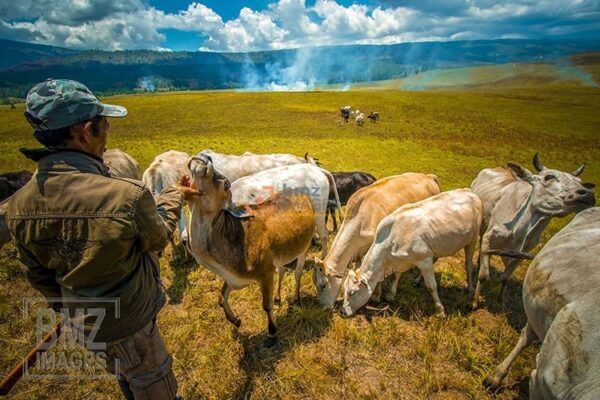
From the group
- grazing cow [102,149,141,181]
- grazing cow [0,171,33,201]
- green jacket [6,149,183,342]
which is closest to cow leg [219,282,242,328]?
green jacket [6,149,183,342]

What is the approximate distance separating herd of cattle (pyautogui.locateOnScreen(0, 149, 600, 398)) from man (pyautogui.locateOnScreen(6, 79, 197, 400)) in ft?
4.48

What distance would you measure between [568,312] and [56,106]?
4.35m

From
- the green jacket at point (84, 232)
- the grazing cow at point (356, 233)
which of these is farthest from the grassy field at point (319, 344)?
the green jacket at point (84, 232)

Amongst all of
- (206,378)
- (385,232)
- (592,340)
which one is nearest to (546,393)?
(592,340)

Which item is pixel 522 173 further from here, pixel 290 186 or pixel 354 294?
pixel 290 186

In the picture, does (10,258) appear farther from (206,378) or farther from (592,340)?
(592,340)

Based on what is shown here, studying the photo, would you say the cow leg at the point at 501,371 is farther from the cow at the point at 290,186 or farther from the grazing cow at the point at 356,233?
the cow at the point at 290,186

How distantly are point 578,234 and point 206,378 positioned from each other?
516 centimetres

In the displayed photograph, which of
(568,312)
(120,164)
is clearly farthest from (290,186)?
(120,164)

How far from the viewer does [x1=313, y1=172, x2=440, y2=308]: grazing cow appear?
20.3ft

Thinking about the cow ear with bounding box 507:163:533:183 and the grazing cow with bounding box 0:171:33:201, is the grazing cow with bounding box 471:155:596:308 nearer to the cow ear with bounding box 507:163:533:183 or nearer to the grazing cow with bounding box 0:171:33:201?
the cow ear with bounding box 507:163:533:183

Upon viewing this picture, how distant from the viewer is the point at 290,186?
6.92 m

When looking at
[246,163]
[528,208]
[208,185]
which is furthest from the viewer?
[246,163]

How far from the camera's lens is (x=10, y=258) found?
761cm
